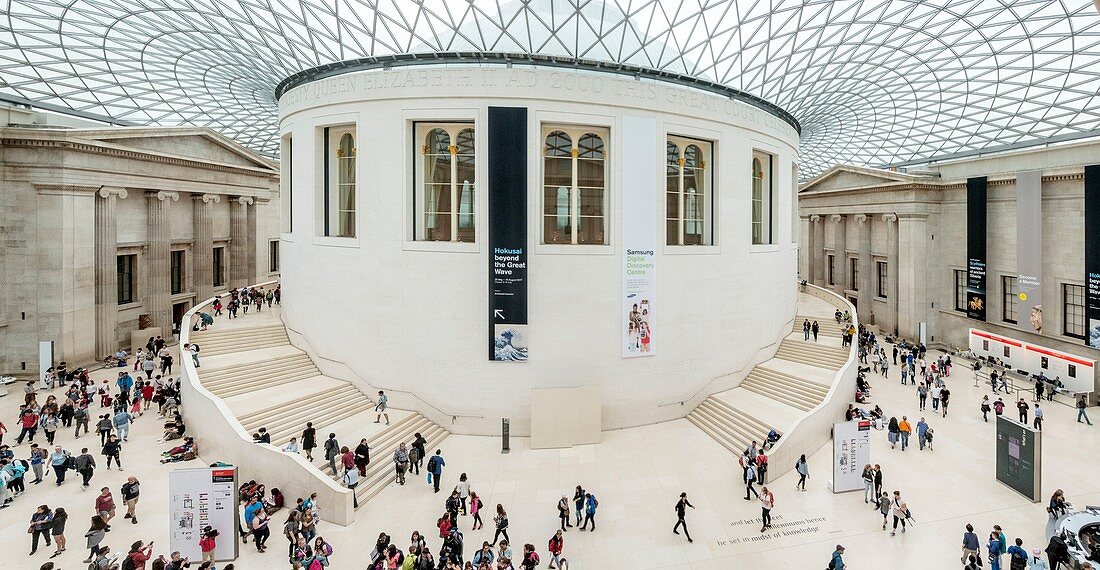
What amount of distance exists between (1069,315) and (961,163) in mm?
12386

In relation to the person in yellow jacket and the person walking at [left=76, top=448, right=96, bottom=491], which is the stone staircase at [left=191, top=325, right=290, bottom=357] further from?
the person in yellow jacket

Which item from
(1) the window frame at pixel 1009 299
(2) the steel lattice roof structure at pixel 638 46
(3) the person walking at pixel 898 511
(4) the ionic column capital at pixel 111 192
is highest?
(2) the steel lattice roof structure at pixel 638 46

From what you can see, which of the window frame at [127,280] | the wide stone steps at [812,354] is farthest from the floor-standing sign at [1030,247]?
the window frame at [127,280]

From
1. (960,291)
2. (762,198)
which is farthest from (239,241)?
(960,291)

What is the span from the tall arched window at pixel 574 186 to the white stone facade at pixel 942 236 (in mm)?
26290

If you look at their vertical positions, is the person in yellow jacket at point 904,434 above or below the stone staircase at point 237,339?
below

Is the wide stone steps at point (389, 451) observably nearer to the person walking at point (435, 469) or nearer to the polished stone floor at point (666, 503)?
the polished stone floor at point (666, 503)

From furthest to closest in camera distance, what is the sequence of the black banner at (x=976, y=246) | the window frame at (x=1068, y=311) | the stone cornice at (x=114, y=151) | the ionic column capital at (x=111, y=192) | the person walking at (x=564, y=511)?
the black banner at (x=976, y=246), the ionic column capital at (x=111, y=192), the window frame at (x=1068, y=311), the stone cornice at (x=114, y=151), the person walking at (x=564, y=511)

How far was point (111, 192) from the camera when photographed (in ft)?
95.7

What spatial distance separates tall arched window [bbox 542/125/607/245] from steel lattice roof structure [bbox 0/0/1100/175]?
190 inches

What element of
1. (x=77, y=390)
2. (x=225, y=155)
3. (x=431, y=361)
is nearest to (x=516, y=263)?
(x=431, y=361)

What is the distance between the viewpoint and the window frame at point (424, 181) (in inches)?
832

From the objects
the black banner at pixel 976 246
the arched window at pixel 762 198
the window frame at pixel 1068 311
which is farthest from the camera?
the black banner at pixel 976 246

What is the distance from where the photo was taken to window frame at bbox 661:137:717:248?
22828 millimetres
